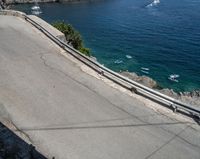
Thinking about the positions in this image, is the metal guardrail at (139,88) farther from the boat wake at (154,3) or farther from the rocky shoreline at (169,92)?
the boat wake at (154,3)

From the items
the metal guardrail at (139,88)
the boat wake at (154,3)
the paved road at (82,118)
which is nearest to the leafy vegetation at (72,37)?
the metal guardrail at (139,88)

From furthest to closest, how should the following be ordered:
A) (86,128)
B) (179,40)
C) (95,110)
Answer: (179,40), (95,110), (86,128)

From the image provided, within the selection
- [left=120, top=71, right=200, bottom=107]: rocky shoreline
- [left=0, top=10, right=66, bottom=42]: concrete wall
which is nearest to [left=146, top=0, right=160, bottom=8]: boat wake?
[left=120, top=71, right=200, bottom=107]: rocky shoreline

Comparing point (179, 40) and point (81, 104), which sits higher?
point (81, 104)

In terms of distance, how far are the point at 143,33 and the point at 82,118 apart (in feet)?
168

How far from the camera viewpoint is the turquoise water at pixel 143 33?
151ft

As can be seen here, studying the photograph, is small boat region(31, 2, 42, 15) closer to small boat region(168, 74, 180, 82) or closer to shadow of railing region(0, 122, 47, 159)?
small boat region(168, 74, 180, 82)

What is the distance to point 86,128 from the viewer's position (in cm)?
1192

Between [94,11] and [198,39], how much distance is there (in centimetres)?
3393

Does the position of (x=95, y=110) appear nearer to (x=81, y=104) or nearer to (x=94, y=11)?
(x=81, y=104)

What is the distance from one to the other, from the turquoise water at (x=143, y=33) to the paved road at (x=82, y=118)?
26.5 metres

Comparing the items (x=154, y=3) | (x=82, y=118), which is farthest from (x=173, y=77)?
(x=154, y=3)

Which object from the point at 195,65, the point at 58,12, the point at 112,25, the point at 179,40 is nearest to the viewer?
the point at 195,65

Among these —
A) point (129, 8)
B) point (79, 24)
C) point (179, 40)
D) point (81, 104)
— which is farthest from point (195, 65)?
point (129, 8)
